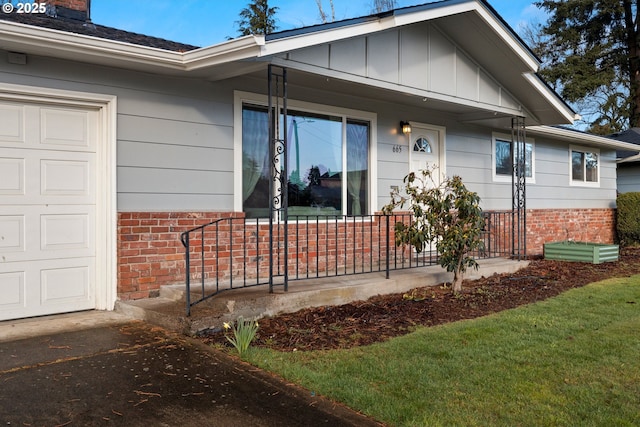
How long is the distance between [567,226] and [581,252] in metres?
2.82

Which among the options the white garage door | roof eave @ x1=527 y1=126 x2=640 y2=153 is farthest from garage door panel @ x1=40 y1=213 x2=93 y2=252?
roof eave @ x1=527 y1=126 x2=640 y2=153

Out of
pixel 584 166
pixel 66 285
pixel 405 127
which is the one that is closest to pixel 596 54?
pixel 584 166

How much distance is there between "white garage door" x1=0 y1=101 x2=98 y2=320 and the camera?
5.12 m

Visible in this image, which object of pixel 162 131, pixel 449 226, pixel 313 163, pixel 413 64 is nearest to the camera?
pixel 162 131

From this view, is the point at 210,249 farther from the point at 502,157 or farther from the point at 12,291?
the point at 502,157

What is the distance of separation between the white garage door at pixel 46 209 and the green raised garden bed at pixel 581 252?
8386 mm

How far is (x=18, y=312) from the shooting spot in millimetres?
5180

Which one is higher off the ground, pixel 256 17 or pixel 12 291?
pixel 256 17

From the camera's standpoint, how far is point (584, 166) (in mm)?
13477

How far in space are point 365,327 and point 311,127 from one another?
3.28m

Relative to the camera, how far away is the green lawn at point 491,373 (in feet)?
10.4

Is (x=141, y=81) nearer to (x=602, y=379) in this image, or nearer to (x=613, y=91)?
(x=602, y=379)

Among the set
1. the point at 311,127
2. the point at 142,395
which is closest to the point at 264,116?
the point at 311,127

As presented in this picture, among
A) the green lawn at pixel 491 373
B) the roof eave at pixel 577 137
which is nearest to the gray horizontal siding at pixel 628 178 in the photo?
the roof eave at pixel 577 137
